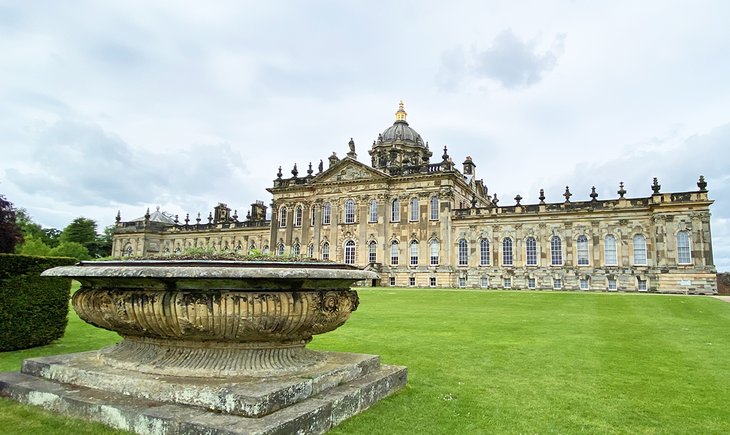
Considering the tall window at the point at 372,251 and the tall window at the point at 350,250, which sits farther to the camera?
the tall window at the point at 350,250

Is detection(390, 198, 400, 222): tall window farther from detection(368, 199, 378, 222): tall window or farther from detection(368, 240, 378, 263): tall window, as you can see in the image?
detection(368, 240, 378, 263): tall window

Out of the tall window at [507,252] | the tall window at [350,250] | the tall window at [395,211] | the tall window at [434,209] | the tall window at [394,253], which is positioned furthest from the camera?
the tall window at [350,250]

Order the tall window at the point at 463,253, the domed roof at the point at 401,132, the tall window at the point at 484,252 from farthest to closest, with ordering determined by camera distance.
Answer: the domed roof at the point at 401,132 → the tall window at the point at 463,253 → the tall window at the point at 484,252

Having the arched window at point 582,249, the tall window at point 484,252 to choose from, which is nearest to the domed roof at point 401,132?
the tall window at point 484,252

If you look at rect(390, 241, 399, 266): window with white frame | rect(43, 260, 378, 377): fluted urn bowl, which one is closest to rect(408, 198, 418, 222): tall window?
rect(390, 241, 399, 266): window with white frame

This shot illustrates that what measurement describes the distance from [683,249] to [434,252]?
802 inches

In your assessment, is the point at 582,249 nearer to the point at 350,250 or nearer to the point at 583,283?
the point at 583,283

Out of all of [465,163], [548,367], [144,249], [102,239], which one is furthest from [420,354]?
[102,239]

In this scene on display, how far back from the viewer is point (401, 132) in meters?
59.2

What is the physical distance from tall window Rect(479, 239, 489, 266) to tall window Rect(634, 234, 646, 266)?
12115 mm

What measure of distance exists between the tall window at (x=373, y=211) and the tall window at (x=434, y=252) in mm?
6505

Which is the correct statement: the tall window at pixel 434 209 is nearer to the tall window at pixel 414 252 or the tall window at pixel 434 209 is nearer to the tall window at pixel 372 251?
the tall window at pixel 414 252

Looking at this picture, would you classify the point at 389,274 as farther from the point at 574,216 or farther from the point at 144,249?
the point at 144,249

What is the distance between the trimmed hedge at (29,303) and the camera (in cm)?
973
